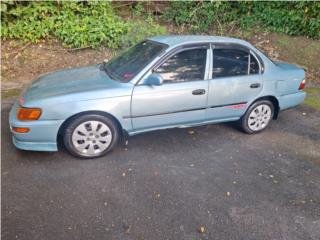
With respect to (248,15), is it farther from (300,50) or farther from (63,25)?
(63,25)

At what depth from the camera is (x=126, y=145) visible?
175 inches

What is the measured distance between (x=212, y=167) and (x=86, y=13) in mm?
5619

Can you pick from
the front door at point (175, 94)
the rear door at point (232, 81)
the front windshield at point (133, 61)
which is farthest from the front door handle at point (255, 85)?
the front windshield at point (133, 61)

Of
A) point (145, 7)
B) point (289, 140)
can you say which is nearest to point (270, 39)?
point (145, 7)

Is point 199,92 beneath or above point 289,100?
above

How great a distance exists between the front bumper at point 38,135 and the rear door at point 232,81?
6.81ft

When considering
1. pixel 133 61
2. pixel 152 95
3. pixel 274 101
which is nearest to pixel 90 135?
pixel 152 95

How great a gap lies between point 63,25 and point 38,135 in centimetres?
463

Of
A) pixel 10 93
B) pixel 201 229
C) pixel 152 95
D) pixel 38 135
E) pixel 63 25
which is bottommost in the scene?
pixel 201 229

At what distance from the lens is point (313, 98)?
21.5ft

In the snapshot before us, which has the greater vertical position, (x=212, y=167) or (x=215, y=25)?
(x=215, y=25)

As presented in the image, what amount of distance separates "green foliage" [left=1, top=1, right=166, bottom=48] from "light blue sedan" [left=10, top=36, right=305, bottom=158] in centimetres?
314

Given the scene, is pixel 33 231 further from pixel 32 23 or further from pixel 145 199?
pixel 32 23

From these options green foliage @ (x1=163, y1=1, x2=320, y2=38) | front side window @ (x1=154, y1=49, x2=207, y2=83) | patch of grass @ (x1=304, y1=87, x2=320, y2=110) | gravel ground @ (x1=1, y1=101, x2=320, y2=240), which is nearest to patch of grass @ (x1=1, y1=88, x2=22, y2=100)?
gravel ground @ (x1=1, y1=101, x2=320, y2=240)
